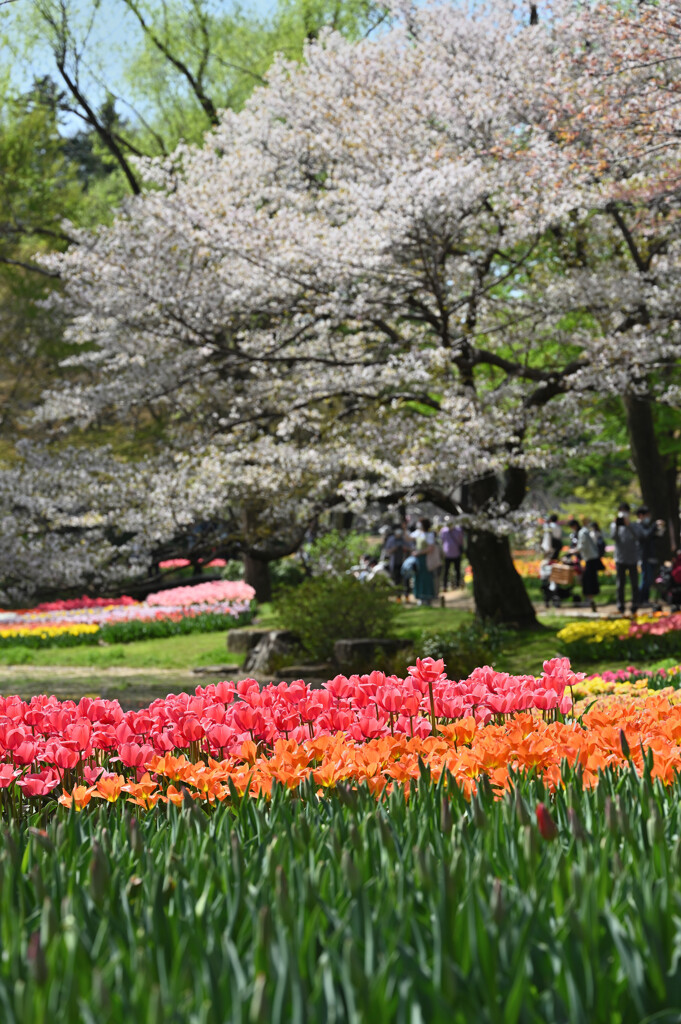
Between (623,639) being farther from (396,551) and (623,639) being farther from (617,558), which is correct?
(396,551)

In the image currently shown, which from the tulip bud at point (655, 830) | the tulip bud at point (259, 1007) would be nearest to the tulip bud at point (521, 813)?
the tulip bud at point (655, 830)

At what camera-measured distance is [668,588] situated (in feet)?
60.6

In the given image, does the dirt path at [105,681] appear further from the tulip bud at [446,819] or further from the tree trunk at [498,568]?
the tulip bud at [446,819]

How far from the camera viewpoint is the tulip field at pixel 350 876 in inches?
66.2

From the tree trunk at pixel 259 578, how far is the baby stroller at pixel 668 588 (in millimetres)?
8079

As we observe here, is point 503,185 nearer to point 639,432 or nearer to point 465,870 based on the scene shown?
point 639,432

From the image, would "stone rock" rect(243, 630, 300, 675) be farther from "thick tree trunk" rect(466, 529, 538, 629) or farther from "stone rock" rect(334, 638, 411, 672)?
"thick tree trunk" rect(466, 529, 538, 629)

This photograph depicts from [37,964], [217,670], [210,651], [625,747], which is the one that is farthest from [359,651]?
[37,964]

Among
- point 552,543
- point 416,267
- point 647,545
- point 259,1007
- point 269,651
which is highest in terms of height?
point 416,267

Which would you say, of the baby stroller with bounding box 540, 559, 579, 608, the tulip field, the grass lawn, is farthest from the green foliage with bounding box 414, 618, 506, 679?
the tulip field

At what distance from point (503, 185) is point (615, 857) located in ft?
38.6

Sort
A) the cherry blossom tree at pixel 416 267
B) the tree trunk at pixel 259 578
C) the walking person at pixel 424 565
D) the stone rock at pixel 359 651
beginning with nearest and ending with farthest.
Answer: the cherry blossom tree at pixel 416 267 < the stone rock at pixel 359 651 < the walking person at pixel 424 565 < the tree trunk at pixel 259 578

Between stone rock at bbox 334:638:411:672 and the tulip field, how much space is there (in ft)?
28.7

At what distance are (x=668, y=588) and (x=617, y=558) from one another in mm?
1047
